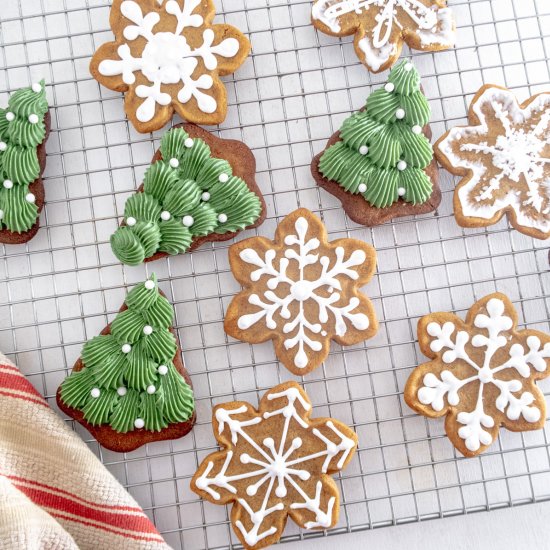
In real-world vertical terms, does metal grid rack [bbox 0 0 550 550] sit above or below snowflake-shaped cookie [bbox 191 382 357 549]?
above

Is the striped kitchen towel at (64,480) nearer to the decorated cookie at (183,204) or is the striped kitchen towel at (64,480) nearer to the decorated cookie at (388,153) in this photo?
the decorated cookie at (183,204)

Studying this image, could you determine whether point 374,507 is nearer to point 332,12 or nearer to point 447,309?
point 447,309

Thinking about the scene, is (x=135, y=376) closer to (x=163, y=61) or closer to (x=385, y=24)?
(x=163, y=61)

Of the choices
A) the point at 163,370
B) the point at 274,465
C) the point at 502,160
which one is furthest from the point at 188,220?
the point at 502,160

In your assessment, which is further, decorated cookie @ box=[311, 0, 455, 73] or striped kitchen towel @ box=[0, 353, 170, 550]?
decorated cookie @ box=[311, 0, 455, 73]

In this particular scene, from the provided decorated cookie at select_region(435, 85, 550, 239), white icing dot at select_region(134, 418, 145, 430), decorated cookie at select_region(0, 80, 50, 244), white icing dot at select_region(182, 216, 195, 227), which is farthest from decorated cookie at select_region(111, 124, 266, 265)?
decorated cookie at select_region(435, 85, 550, 239)

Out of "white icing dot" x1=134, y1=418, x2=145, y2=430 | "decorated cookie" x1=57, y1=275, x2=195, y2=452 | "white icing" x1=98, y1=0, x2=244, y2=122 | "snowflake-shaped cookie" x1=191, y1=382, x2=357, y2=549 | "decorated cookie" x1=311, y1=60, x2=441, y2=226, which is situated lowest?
"snowflake-shaped cookie" x1=191, y1=382, x2=357, y2=549

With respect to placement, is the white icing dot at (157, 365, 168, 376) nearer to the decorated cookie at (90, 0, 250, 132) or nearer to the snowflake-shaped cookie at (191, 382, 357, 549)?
the snowflake-shaped cookie at (191, 382, 357, 549)
